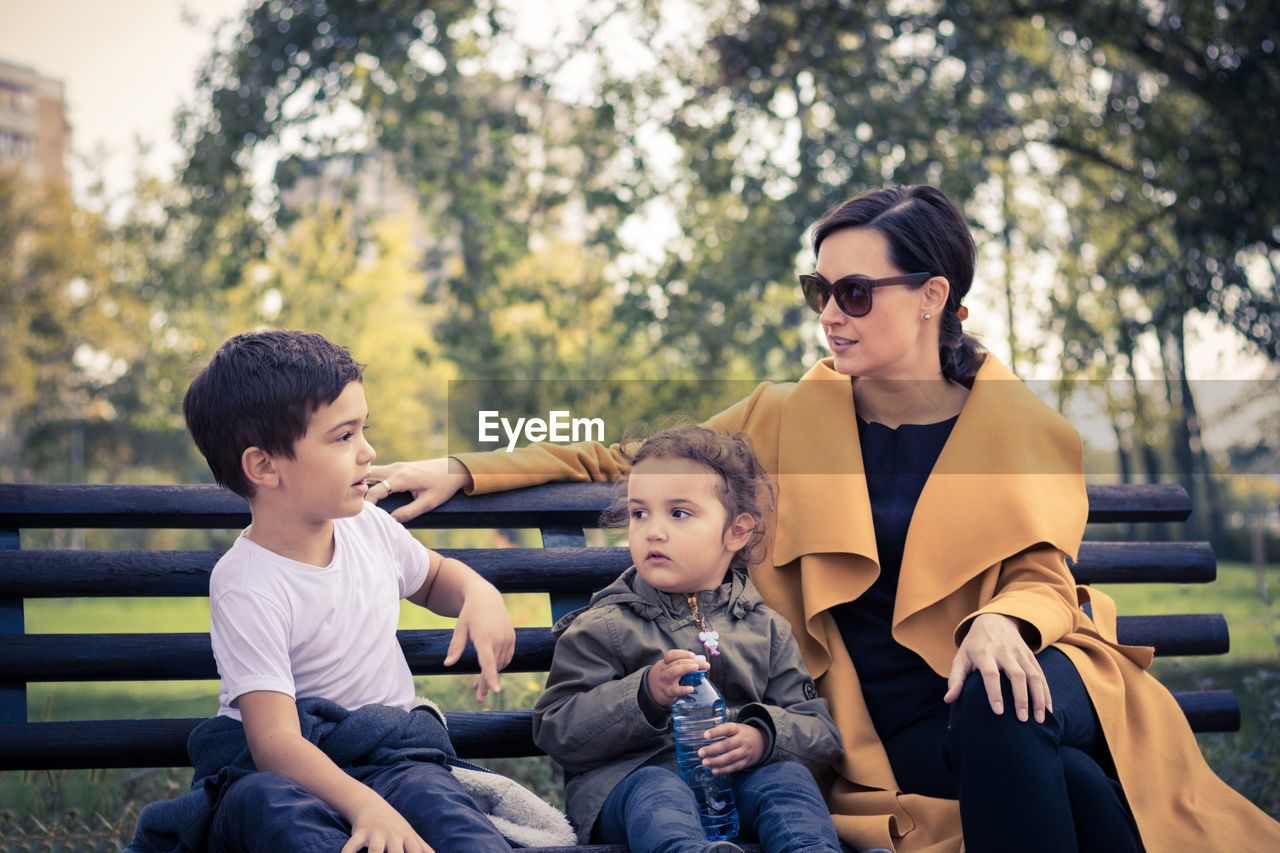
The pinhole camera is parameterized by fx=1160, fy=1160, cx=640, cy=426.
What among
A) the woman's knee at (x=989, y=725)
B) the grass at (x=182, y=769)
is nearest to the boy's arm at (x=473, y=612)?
the woman's knee at (x=989, y=725)

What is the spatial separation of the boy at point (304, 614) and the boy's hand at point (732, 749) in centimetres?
48

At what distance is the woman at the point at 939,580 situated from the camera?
2324mm

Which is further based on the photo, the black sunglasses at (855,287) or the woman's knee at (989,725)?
the black sunglasses at (855,287)

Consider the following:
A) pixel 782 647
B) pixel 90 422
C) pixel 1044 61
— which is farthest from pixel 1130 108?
pixel 90 422

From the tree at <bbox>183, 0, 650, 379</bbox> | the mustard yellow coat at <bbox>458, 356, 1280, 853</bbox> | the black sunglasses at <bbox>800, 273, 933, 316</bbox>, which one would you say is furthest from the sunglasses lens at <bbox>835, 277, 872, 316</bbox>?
the tree at <bbox>183, 0, 650, 379</bbox>

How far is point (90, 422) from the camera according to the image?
103 ft

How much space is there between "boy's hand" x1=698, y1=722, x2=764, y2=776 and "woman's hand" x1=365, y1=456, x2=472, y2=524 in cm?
103

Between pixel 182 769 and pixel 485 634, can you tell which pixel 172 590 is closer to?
pixel 485 634

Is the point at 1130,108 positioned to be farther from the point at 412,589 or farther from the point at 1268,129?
the point at 412,589

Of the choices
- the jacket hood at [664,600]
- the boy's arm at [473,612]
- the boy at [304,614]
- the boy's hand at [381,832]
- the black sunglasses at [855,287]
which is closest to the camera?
the boy's hand at [381,832]

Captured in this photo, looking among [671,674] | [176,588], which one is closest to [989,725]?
[671,674]

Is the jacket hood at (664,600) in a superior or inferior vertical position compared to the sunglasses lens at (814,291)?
inferior

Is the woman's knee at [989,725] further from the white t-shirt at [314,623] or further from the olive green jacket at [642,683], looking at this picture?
the white t-shirt at [314,623]

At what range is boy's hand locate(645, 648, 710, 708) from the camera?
7.76 ft
